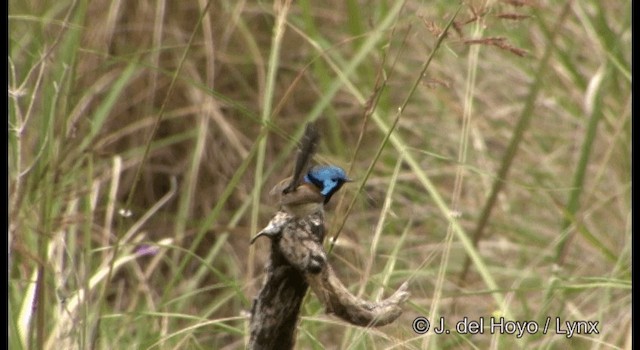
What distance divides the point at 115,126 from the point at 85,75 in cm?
23

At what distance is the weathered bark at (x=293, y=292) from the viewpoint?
1.09 meters

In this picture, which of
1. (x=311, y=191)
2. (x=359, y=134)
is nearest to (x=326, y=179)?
(x=311, y=191)

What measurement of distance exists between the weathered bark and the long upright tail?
0.03 m

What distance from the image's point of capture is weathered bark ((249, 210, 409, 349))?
3.56 feet

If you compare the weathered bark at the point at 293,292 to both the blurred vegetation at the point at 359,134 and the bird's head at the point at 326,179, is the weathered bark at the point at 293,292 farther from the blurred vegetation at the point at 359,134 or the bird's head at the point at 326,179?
the blurred vegetation at the point at 359,134

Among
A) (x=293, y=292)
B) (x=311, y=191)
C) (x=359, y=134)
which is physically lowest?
(x=293, y=292)

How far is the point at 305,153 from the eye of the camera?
3.71 ft

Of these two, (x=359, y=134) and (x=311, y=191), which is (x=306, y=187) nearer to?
(x=311, y=191)

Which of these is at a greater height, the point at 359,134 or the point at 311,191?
the point at 359,134

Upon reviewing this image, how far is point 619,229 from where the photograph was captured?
2.68 m

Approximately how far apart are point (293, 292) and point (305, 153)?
0.14 meters

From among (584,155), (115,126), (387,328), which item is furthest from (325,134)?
(387,328)

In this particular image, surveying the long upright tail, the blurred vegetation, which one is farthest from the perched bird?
the blurred vegetation

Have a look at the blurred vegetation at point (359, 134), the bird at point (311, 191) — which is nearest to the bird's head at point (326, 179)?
the bird at point (311, 191)
